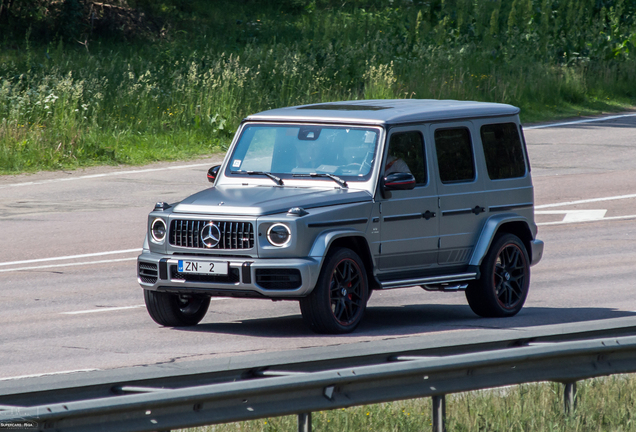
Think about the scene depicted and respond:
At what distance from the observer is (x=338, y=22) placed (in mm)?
42188

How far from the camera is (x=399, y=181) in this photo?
9.73 m

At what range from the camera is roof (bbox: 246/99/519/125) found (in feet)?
33.5

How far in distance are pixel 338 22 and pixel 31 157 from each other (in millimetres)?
23426

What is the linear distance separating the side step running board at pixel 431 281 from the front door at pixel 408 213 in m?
0.11

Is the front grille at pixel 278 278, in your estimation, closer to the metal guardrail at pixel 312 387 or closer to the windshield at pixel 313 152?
the windshield at pixel 313 152

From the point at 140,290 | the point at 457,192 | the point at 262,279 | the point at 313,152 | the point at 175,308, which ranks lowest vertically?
the point at 140,290

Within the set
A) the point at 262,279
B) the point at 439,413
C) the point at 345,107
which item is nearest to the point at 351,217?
the point at 262,279

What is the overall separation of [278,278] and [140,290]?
10.9ft

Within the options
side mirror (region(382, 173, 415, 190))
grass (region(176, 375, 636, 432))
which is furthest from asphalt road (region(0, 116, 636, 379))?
grass (region(176, 375, 636, 432))

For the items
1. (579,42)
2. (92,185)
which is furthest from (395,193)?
(579,42)

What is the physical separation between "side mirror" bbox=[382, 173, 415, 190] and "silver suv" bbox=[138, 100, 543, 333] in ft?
0.04

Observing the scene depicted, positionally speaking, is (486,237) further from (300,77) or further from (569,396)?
(300,77)

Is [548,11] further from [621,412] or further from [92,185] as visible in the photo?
[621,412]

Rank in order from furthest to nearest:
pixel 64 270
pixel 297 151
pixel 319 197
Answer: pixel 64 270 < pixel 297 151 < pixel 319 197
